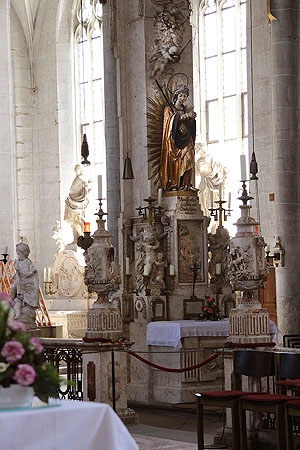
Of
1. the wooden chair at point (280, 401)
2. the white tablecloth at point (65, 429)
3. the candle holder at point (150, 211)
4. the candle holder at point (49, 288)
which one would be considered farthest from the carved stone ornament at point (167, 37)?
the candle holder at point (49, 288)

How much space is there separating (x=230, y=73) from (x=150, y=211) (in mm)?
10469

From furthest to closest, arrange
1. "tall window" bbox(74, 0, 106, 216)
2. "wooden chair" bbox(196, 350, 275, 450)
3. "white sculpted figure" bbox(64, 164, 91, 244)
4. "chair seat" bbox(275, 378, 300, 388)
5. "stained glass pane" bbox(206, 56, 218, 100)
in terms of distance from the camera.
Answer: "tall window" bbox(74, 0, 106, 216)
"white sculpted figure" bbox(64, 164, 91, 244)
"stained glass pane" bbox(206, 56, 218, 100)
"wooden chair" bbox(196, 350, 275, 450)
"chair seat" bbox(275, 378, 300, 388)

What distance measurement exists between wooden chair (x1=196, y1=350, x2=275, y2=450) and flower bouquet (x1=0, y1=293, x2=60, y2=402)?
3.29 meters

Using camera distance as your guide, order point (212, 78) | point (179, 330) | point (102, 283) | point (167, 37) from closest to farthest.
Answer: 1. point (102, 283)
2. point (179, 330)
3. point (167, 37)
4. point (212, 78)

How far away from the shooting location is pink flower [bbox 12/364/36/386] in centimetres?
553

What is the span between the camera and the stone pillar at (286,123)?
61.2ft

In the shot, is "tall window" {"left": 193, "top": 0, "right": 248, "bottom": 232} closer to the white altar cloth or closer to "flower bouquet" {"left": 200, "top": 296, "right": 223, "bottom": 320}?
"flower bouquet" {"left": 200, "top": 296, "right": 223, "bottom": 320}

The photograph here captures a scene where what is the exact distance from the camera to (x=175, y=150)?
15.5 meters

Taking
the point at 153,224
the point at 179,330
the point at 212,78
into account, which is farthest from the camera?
the point at 212,78

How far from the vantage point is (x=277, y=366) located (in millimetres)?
9461

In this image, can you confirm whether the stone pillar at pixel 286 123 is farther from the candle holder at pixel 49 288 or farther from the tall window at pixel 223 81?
the candle holder at pixel 49 288

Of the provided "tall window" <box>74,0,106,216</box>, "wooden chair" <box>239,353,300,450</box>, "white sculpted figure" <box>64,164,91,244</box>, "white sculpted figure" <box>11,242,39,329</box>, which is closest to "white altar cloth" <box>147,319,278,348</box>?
"white sculpted figure" <box>11,242,39,329</box>

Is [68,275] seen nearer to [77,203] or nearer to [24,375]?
[77,203]

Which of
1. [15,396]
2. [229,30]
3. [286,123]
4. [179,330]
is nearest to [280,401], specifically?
[15,396]
